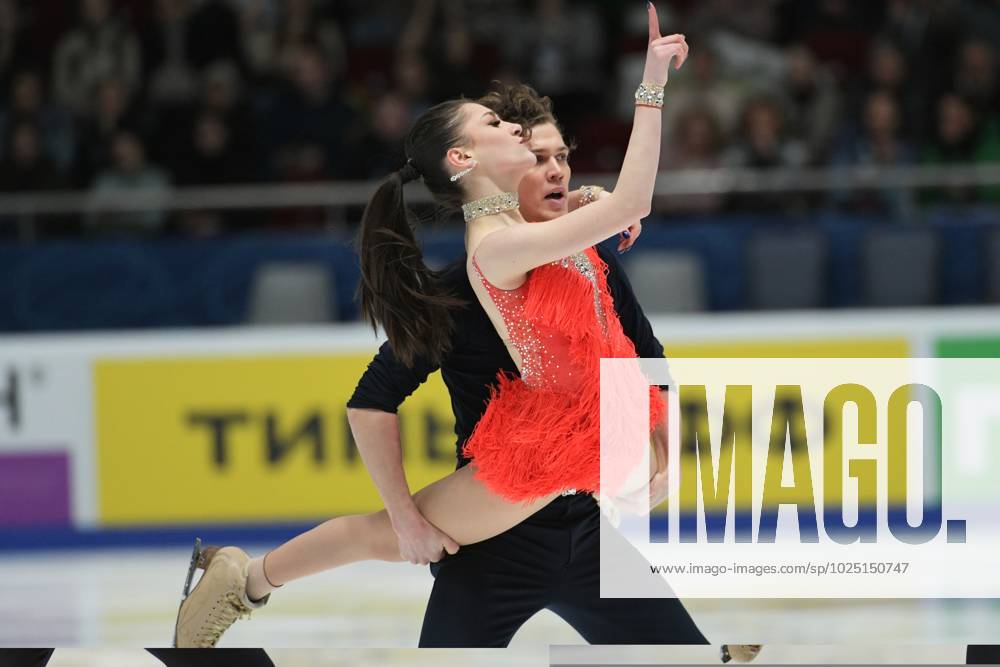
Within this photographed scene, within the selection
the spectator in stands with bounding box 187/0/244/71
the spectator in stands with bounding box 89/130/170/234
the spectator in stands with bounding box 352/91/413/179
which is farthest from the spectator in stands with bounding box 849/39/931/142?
the spectator in stands with bounding box 89/130/170/234

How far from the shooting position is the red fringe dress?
7.97 ft

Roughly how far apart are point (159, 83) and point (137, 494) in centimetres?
282

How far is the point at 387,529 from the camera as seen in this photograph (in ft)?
8.41

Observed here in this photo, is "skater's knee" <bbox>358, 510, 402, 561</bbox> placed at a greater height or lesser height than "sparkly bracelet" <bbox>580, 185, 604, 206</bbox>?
lesser

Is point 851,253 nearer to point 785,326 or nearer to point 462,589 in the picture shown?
point 785,326

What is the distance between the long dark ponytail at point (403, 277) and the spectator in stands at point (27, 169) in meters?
5.22

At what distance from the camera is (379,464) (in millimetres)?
2508

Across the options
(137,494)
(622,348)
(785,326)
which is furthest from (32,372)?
(622,348)

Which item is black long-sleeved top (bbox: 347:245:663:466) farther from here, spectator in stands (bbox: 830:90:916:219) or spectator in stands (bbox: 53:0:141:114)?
spectator in stands (bbox: 53:0:141:114)

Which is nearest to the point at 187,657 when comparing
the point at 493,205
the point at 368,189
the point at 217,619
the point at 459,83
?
the point at 217,619

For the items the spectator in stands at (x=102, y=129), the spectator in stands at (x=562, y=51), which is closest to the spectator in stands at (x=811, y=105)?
the spectator in stands at (x=562, y=51)

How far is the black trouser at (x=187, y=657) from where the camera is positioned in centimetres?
260

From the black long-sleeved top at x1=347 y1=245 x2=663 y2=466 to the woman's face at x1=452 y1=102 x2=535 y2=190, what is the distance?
177mm

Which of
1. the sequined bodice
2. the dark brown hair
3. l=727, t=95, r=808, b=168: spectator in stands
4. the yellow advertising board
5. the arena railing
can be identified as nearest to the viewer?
the sequined bodice
